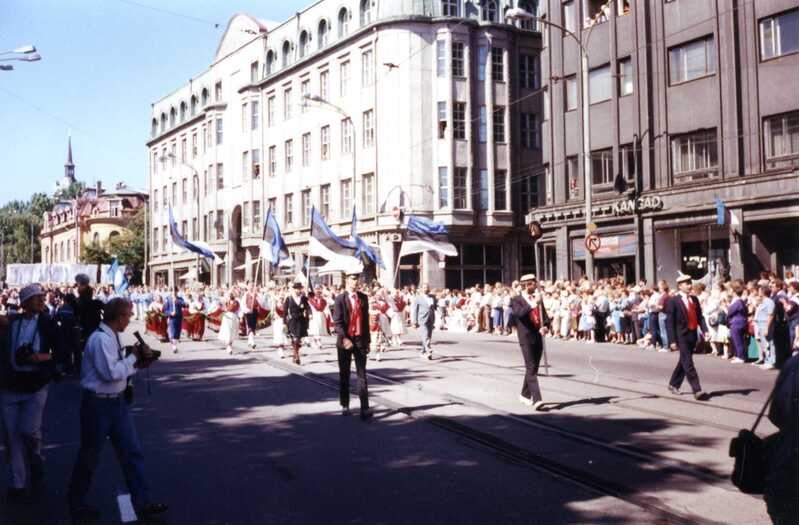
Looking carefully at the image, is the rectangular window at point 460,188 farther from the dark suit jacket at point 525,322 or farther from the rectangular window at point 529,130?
the dark suit jacket at point 525,322

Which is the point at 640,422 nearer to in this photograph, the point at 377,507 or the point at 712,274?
the point at 377,507

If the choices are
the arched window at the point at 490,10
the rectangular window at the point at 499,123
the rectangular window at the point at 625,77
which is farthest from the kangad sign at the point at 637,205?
the arched window at the point at 490,10

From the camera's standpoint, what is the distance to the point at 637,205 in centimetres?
2992

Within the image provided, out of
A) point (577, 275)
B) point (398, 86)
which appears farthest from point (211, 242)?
point (577, 275)

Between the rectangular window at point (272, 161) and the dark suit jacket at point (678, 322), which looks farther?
the rectangular window at point (272, 161)

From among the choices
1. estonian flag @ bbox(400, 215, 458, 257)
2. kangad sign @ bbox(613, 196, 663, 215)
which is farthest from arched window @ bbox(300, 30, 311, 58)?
estonian flag @ bbox(400, 215, 458, 257)

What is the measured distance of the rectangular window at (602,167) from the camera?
104 ft

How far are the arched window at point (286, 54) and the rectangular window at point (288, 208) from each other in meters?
8.26

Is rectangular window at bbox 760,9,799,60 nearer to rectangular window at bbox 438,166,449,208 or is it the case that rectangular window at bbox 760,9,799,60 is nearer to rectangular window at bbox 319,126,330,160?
rectangular window at bbox 438,166,449,208

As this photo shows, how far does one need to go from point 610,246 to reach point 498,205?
41.6 feet

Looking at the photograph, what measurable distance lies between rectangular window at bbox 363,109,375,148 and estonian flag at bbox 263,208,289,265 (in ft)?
57.0

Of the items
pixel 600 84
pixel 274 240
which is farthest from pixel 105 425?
pixel 600 84

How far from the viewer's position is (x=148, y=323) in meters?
26.2

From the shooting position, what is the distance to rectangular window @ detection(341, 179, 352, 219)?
46312 mm
